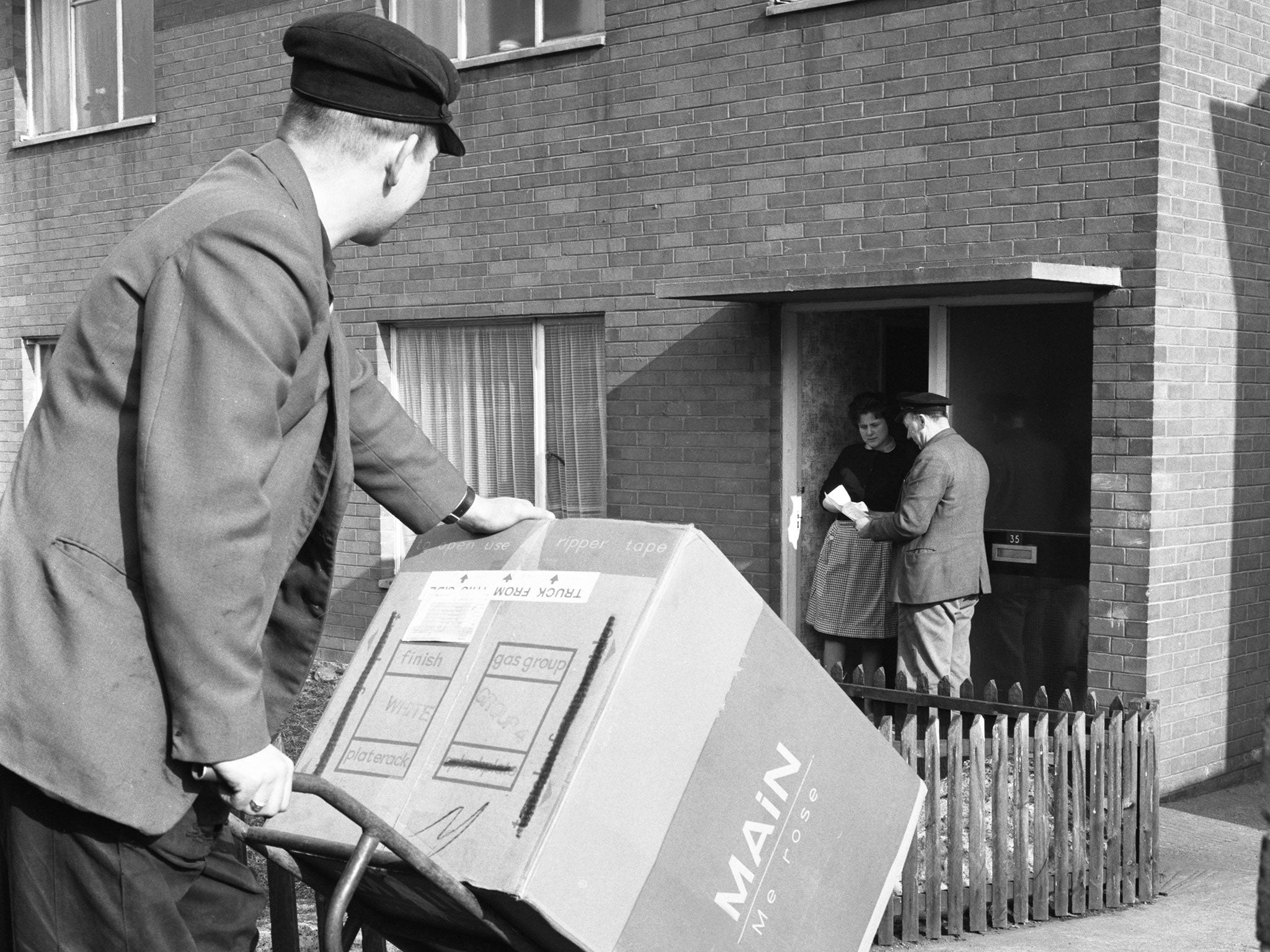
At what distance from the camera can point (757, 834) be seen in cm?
242

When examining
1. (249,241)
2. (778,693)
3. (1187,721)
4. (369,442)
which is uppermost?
(249,241)

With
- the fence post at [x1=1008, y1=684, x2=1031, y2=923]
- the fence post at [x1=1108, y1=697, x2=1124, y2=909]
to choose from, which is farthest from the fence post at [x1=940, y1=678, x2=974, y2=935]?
the fence post at [x1=1108, y1=697, x2=1124, y2=909]

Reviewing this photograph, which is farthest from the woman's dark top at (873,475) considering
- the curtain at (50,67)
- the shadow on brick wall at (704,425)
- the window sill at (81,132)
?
the curtain at (50,67)

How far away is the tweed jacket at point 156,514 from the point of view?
2.08 metres

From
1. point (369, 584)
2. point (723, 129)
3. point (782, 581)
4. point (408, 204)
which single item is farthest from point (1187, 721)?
point (408, 204)

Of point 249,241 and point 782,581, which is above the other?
point 249,241

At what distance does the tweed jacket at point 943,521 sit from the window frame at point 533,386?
238cm

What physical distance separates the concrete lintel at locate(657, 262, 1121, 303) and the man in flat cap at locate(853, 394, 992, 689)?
0.59 m

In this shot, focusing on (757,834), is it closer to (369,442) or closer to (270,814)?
(270,814)

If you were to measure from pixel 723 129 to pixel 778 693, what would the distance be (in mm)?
6675

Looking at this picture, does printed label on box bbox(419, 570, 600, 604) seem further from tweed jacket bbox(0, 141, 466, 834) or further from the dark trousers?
the dark trousers

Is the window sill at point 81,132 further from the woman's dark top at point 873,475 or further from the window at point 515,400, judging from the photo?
the woman's dark top at point 873,475

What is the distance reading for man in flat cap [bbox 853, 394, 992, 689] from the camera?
25.2 feet

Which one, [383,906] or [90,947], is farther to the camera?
[383,906]
